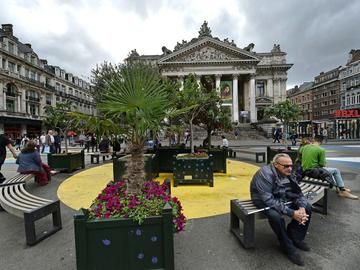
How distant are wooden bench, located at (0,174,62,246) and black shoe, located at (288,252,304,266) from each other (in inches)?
143

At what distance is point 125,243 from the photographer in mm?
2480

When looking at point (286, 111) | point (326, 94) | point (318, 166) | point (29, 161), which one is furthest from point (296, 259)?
point (326, 94)

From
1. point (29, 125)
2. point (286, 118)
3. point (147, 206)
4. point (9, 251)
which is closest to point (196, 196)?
point (147, 206)

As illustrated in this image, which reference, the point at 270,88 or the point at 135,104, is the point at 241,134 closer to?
the point at 270,88

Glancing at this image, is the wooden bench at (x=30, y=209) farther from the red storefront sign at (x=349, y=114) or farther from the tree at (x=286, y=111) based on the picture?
the red storefront sign at (x=349, y=114)

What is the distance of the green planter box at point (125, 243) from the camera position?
2395mm

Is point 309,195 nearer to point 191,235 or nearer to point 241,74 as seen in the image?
point 191,235

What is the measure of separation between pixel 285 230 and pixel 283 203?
35 centimetres

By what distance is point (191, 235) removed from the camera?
3.78 metres

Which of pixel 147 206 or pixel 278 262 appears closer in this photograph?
pixel 147 206

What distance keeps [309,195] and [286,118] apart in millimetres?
8699

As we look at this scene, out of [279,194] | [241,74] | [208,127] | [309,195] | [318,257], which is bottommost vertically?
[318,257]

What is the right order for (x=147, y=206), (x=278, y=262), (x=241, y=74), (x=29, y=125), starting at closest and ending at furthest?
(x=147, y=206), (x=278, y=262), (x=29, y=125), (x=241, y=74)

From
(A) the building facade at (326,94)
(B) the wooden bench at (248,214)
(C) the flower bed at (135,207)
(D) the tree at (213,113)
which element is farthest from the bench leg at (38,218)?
(A) the building facade at (326,94)
